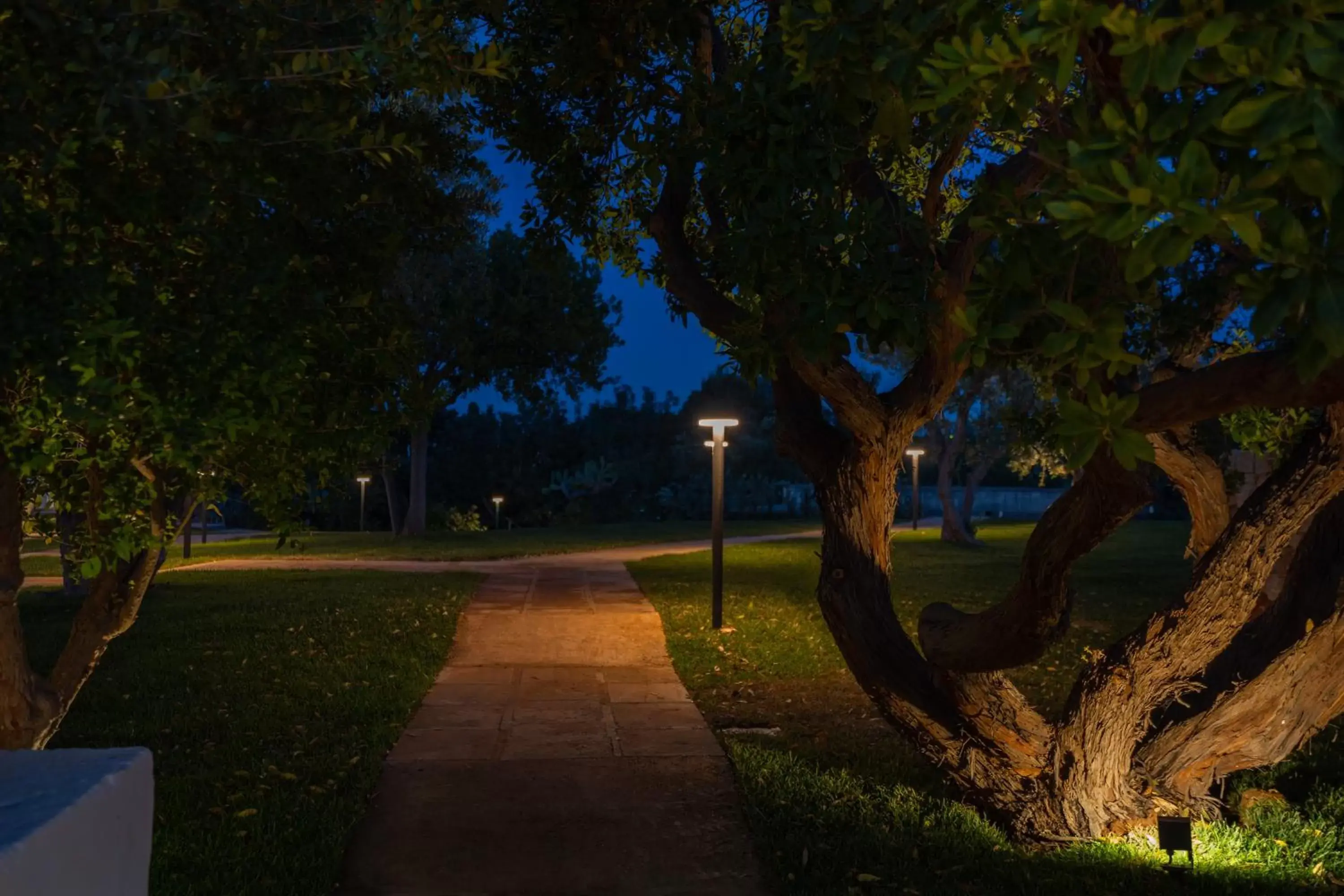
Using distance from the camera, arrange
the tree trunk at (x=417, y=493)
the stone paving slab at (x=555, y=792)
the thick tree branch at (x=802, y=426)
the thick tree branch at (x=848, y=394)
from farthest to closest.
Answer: the tree trunk at (x=417, y=493) < the thick tree branch at (x=802, y=426) < the thick tree branch at (x=848, y=394) < the stone paving slab at (x=555, y=792)

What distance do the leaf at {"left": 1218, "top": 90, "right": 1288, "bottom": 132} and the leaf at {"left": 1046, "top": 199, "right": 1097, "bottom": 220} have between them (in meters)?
0.31

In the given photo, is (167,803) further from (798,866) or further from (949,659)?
(949,659)

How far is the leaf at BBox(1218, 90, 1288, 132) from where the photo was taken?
2.26 meters

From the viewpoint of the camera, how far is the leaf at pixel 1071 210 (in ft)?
7.97

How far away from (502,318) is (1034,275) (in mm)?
27167

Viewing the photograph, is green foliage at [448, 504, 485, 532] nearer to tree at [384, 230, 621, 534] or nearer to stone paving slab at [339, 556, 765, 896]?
tree at [384, 230, 621, 534]

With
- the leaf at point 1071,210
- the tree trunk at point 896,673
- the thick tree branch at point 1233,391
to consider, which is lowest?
the tree trunk at point 896,673

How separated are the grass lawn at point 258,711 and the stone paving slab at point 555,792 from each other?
260mm

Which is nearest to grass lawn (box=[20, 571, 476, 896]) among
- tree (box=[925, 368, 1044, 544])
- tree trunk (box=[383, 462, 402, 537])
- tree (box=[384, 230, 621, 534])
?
tree (box=[384, 230, 621, 534])

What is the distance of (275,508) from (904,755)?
4601 millimetres

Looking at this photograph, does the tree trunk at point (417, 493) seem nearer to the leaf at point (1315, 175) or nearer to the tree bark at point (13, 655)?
the tree bark at point (13, 655)

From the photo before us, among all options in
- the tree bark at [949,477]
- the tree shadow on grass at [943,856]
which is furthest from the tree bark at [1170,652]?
the tree bark at [949,477]

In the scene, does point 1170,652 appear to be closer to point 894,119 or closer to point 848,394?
point 848,394

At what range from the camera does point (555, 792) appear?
6.88 meters
